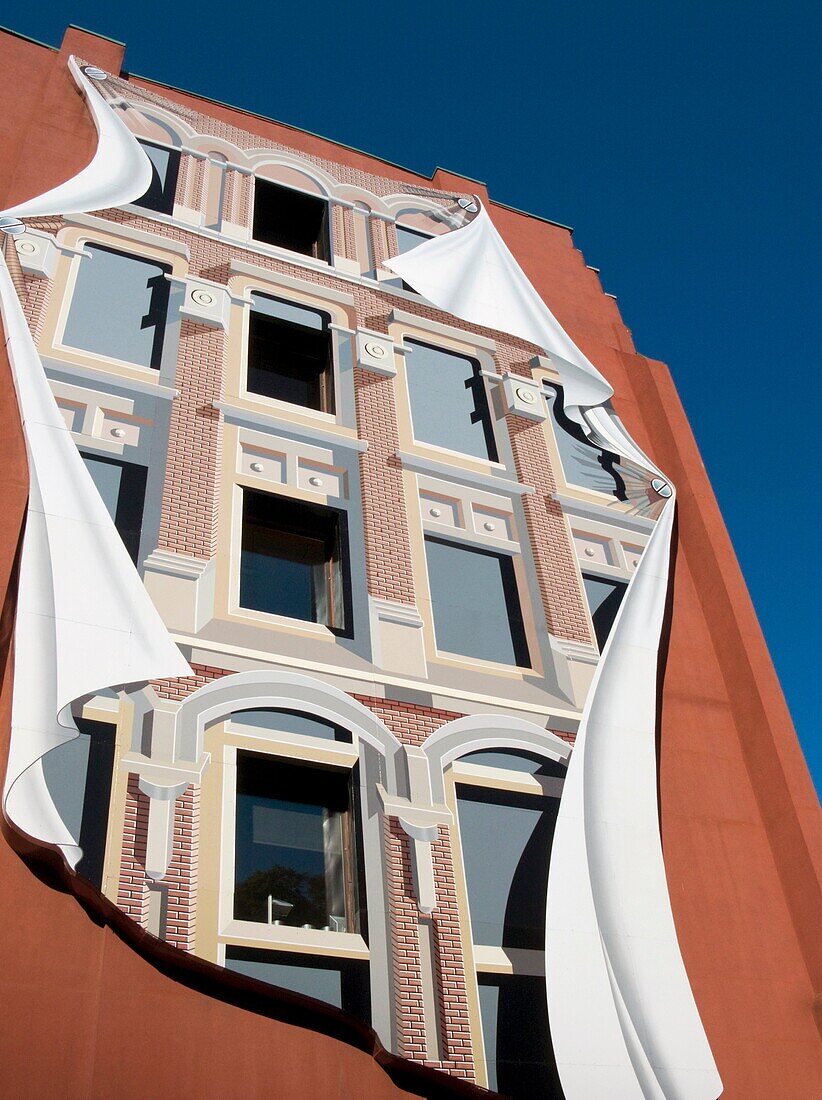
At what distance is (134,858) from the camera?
8828 millimetres

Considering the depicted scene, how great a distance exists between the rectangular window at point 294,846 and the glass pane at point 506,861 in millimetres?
1248

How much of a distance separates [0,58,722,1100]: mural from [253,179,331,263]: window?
37.8 inches

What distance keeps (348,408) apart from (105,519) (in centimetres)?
477

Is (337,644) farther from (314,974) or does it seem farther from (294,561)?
(314,974)

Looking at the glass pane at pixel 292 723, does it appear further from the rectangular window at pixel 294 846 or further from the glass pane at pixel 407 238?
the glass pane at pixel 407 238

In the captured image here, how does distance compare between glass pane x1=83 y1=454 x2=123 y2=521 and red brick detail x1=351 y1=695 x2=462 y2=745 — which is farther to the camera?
glass pane x1=83 y1=454 x2=123 y2=521

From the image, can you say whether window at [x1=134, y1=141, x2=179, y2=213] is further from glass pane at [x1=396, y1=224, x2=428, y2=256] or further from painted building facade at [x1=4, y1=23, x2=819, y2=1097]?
glass pane at [x1=396, y1=224, x2=428, y2=256]

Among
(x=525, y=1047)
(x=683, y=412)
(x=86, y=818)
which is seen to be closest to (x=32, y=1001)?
(x=86, y=818)

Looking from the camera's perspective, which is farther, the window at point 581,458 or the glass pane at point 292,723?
the window at point 581,458

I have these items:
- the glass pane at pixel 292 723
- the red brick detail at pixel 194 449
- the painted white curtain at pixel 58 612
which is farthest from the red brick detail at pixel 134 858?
the red brick detail at pixel 194 449

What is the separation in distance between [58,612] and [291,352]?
23.2 ft

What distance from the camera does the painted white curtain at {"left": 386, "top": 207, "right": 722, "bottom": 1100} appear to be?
31.8 ft

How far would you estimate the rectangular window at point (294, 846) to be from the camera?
960cm

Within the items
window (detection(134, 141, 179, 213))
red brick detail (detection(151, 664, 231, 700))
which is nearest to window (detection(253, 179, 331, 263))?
window (detection(134, 141, 179, 213))
